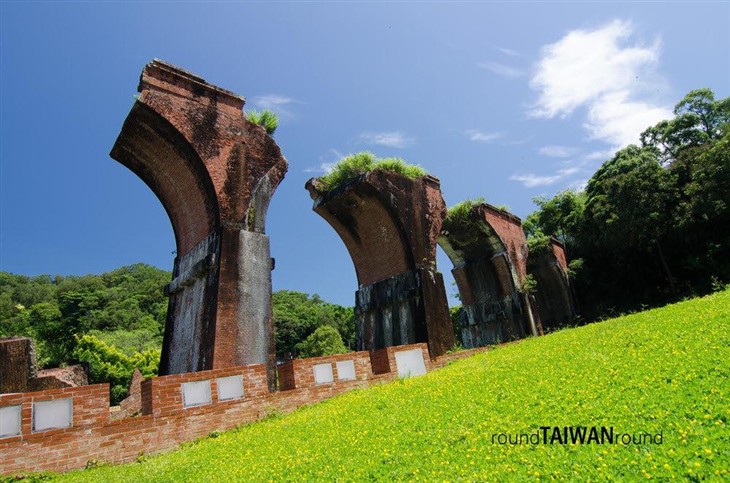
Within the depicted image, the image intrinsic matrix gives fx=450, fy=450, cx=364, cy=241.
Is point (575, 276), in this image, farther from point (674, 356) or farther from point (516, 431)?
point (516, 431)

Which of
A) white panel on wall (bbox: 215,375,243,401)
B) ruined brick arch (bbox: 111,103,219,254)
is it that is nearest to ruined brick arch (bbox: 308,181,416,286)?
ruined brick arch (bbox: 111,103,219,254)

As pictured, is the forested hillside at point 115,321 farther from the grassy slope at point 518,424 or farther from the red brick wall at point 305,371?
the grassy slope at point 518,424

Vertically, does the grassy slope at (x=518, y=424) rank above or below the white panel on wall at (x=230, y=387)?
below

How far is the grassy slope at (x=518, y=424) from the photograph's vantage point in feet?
9.33

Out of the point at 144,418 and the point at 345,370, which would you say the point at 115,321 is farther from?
the point at 144,418

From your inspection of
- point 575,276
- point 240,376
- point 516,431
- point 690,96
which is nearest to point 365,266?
point 240,376

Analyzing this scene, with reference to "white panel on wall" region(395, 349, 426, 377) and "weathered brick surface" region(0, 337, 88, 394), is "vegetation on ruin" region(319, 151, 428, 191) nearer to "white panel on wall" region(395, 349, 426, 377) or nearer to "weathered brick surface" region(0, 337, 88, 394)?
"white panel on wall" region(395, 349, 426, 377)

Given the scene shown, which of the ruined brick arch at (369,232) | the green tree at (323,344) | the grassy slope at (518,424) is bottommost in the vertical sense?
the grassy slope at (518,424)

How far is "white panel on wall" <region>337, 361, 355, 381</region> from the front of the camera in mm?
7574

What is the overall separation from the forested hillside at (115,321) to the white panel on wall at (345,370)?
22.7 m

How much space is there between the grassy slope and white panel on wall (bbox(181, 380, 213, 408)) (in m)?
0.57

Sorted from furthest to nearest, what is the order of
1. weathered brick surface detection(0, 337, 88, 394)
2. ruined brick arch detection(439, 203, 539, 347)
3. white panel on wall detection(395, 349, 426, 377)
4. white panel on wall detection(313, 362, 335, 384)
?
ruined brick arch detection(439, 203, 539, 347) < weathered brick surface detection(0, 337, 88, 394) < white panel on wall detection(395, 349, 426, 377) < white panel on wall detection(313, 362, 335, 384)

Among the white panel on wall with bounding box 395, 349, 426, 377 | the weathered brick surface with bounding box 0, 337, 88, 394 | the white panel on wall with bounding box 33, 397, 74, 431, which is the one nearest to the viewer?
the white panel on wall with bounding box 33, 397, 74, 431

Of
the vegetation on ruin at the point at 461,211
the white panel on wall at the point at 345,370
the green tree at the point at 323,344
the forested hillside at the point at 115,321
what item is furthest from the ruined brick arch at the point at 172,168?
the green tree at the point at 323,344
